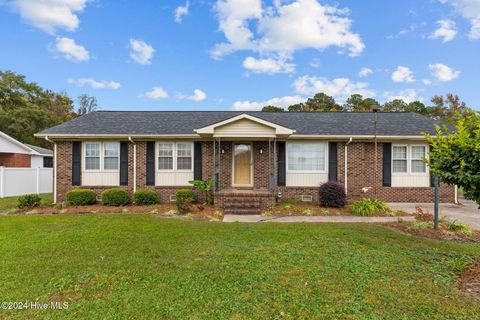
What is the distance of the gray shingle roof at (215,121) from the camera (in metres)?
11.2

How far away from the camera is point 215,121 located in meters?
12.9

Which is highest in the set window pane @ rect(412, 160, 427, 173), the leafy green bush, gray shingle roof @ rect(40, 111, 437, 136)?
gray shingle roof @ rect(40, 111, 437, 136)

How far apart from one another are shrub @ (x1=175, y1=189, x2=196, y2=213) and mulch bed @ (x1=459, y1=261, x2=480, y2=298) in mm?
7530

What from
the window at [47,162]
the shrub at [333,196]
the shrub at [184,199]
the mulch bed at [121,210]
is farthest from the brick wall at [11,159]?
the shrub at [333,196]

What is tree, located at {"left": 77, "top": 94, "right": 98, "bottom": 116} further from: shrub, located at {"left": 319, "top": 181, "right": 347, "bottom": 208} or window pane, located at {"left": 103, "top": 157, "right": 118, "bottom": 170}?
shrub, located at {"left": 319, "top": 181, "right": 347, "bottom": 208}

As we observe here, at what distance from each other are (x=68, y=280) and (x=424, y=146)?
1318 cm

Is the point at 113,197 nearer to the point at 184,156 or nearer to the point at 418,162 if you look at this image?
the point at 184,156

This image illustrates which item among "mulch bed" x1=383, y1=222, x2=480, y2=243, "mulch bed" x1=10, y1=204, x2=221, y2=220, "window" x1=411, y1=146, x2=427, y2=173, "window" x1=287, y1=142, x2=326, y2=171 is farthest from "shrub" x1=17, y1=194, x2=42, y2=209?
"window" x1=411, y1=146, x2=427, y2=173

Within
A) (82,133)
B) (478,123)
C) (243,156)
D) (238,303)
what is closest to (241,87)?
(243,156)

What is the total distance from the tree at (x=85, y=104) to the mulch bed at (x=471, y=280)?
44.2 metres

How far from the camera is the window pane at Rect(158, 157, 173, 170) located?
1127 centimetres

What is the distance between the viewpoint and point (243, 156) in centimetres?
1152

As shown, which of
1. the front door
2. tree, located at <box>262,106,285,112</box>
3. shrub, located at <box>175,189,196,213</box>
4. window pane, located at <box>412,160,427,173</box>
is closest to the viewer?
shrub, located at <box>175,189,196,213</box>

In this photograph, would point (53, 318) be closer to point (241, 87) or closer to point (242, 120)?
point (242, 120)
